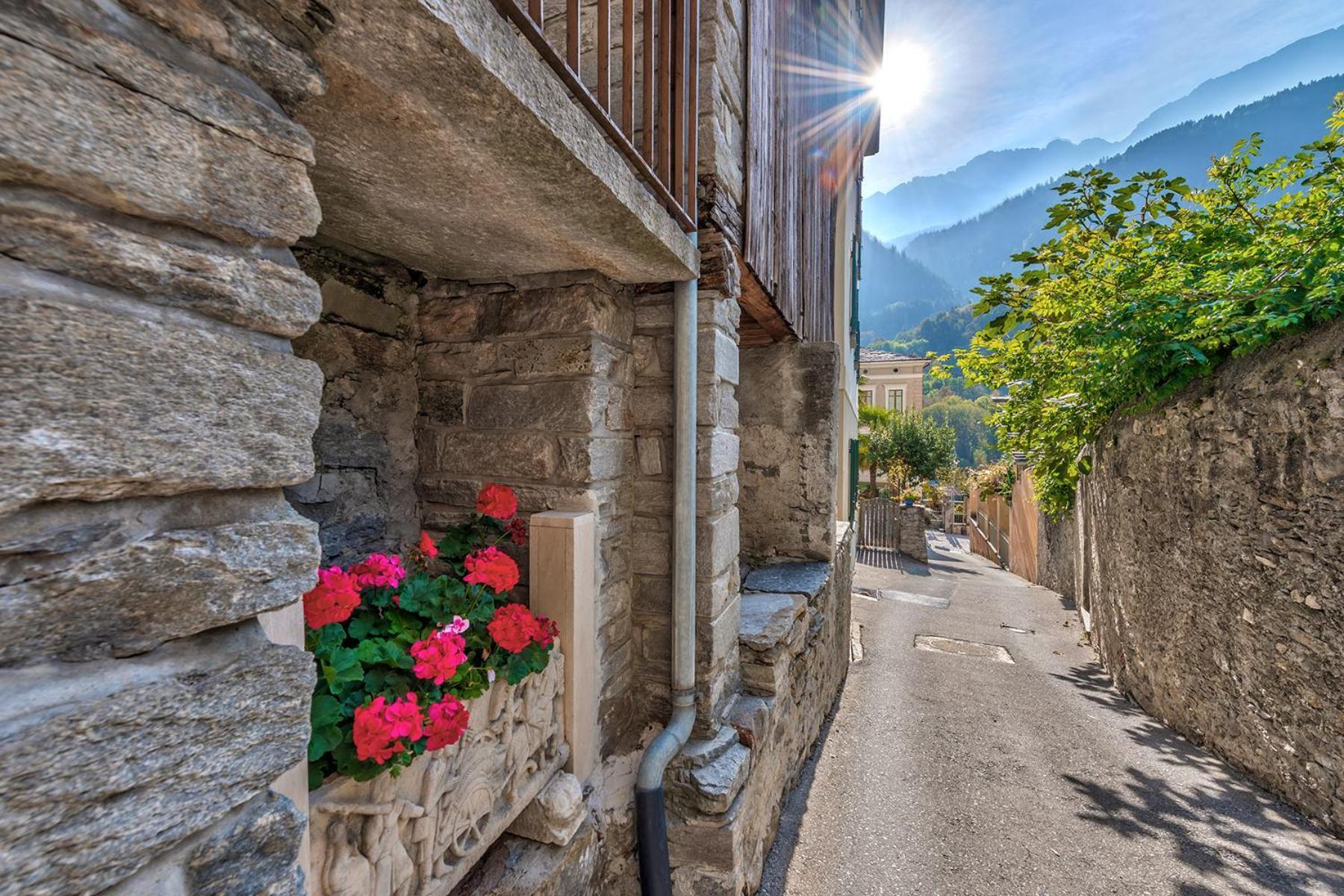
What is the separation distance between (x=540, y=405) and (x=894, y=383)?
29.1 metres

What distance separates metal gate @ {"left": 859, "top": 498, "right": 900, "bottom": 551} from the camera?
12953mm

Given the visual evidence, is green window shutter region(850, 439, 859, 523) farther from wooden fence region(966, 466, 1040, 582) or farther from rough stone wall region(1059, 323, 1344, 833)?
rough stone wall region(1059, 323, 1344, 833)

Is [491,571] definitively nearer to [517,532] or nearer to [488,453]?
[517,532]

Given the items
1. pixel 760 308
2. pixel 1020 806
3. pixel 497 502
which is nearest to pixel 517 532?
pixel 497 502

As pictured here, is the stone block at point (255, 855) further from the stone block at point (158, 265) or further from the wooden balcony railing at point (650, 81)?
the wooden balcony railing at point (650, 81)

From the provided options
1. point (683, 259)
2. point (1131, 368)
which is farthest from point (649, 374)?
point (1131, 368)

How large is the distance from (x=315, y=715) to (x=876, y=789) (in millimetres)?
3347

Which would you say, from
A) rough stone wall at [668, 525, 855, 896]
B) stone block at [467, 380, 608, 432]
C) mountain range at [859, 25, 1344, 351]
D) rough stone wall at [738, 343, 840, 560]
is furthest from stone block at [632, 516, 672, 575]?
mountain range at [859, 25, 1344, 351]

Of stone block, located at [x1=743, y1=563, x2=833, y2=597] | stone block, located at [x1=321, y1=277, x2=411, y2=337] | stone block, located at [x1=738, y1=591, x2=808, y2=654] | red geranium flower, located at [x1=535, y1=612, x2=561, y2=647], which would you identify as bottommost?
stone block, located at [x1=738, y1=591, x2=808, y2=654]

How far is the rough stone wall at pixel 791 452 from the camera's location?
406cm

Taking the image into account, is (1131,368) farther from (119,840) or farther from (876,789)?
(119,840)

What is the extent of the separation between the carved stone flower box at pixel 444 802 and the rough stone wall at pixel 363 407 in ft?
2.68

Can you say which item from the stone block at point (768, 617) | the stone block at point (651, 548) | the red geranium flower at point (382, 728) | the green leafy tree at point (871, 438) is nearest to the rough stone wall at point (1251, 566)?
the stone block at point (768, 617)

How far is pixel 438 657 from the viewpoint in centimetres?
125
